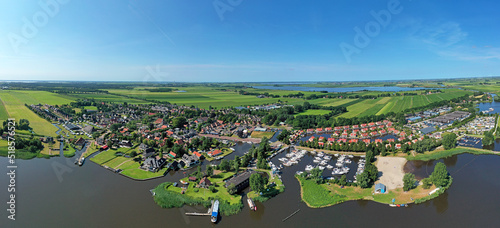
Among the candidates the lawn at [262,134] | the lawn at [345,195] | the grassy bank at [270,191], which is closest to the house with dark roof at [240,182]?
the grassy bank at [270,191]

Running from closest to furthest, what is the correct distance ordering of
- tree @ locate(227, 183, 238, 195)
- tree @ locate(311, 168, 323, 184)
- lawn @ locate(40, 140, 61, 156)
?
tree @ locate(227, 183, 238, 195)
tree @ locate(311, 168, 323, 184)
lawn @ locate(40, 140, 61, 156)

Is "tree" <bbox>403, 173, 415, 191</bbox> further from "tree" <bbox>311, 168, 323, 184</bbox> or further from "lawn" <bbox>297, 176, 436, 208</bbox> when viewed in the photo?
"tree" <bbox>311, 168, 323, 184</bbox>

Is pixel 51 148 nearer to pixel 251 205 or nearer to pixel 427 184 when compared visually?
pixel 251 205

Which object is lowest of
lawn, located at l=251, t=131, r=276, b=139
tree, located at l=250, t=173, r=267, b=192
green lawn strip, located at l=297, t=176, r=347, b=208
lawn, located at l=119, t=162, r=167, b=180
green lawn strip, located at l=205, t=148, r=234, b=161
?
lawn, located at l=251, t=131, r=276, b=139

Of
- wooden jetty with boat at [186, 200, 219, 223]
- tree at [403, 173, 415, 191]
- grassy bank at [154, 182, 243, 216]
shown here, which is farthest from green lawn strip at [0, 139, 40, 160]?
tree at [403, 173, 415, 191]

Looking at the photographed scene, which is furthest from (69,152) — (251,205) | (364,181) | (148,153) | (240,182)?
(364,181)

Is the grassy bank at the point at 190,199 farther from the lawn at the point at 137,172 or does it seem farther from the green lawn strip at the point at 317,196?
the green lawn strip at the point at 317,196
